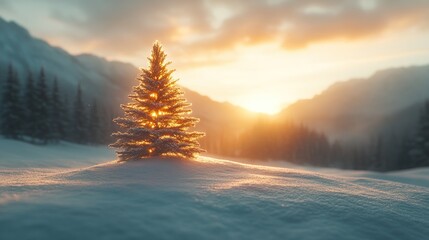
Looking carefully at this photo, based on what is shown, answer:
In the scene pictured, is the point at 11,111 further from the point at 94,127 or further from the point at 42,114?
the point at 94,127

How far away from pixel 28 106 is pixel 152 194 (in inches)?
1696

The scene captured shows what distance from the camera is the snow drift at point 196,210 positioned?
6.11 meters

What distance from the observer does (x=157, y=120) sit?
1563 centimetres

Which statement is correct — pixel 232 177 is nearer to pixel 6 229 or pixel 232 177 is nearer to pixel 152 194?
pixel 152 194

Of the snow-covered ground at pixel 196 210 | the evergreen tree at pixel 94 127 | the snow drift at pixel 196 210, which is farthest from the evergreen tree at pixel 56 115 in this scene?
the snow drift at pixel 196 210

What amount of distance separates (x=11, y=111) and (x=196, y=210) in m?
43.4

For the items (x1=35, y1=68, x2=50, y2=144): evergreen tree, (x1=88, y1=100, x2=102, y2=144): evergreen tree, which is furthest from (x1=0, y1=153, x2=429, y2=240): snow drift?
(x1=88, y1=100, x2=102, y2=144): evergreen tree

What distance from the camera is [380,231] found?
6965 mm

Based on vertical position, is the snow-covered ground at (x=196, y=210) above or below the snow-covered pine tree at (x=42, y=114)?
below

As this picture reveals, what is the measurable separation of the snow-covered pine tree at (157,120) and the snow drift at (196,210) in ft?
14.3

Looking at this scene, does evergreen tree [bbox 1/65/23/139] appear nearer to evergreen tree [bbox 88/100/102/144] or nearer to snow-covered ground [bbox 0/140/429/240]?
evergreen tree [bbox 88/100/102/144]

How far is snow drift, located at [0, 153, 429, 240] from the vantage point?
20.0ft

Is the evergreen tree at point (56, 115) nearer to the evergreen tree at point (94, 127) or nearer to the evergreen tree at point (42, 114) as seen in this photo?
the evergreen tree at point (42, 114)

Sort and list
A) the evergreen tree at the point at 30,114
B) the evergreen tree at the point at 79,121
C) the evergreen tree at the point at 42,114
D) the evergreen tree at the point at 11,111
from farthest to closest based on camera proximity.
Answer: the evergreen tree at the point at 79,121 < the evergreen tree at the point at 42,114 < the evergreen tree at the point at 30,114 < the evergreen tree at the point at 11,111
